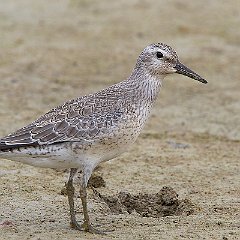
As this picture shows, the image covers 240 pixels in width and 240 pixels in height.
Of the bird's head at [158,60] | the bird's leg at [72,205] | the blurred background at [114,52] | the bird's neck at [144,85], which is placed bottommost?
the bird's leg at [72,205]

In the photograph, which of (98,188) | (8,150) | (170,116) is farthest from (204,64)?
(8,150)

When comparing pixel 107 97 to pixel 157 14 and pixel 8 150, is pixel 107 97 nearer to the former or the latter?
pixel 8 150

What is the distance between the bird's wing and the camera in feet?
28.9

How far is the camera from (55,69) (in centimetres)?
1554

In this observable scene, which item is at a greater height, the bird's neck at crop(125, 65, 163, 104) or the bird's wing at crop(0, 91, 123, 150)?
the bird's neck at crop(125, 65, 163, 104)

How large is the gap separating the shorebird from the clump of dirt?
82 cm

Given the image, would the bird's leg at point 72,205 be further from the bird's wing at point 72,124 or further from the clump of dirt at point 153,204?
the clump of dirt at point 153,204

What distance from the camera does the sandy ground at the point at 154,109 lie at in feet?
30.2

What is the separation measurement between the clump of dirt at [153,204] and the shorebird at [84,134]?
82cm

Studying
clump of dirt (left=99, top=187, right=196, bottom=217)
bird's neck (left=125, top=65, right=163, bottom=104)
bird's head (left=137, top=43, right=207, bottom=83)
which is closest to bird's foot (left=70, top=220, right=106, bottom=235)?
clump of dirt (left=99, top=187, right=196, bottom=217)

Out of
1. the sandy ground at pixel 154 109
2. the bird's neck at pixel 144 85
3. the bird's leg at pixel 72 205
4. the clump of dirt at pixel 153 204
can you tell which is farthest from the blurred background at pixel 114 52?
the bird's neck at pixel 144 85

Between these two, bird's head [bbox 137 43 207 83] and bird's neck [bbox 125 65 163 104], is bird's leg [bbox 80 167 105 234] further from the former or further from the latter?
bird's head [bbox 137 43 207 83]

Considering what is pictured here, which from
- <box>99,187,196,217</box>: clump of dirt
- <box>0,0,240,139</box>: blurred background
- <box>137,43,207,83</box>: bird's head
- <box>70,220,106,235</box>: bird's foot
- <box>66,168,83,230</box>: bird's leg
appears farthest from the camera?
<box>0,0,240,139</box>: blurred background

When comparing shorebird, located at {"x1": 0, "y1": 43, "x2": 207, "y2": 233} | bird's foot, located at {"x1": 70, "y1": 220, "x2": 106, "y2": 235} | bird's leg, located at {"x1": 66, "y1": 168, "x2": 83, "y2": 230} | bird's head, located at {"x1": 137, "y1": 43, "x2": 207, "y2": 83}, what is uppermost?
bird's head, located at {"x1": 137, "y1": 43, "x2": 207, "y2": 83}
